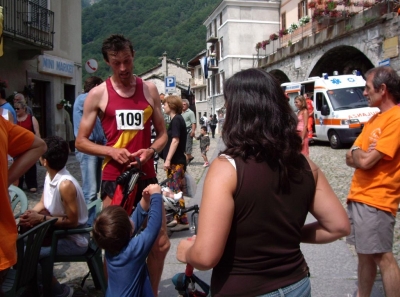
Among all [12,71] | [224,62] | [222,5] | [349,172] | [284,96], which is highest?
[222,5]

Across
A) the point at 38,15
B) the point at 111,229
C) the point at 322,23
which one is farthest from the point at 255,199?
the point at 322,23

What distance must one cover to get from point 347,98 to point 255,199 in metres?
15.8

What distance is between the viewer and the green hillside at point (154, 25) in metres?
74.9

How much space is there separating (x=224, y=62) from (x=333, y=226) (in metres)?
46.9

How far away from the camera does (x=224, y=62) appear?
4775 centimetres

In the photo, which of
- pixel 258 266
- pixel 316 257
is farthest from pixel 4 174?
pixel 316 257

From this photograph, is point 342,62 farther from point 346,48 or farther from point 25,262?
point 25,262

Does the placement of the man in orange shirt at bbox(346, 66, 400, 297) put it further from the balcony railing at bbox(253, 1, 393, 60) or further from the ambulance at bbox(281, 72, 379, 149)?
the balcony railing at bbox(253, 1, 393, 60)

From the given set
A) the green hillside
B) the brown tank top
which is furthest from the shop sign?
the green hillside

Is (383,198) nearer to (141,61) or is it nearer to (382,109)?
(382,109)

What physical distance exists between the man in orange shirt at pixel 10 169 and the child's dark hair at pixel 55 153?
1.07 m

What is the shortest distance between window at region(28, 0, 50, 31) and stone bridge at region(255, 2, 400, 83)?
931cm

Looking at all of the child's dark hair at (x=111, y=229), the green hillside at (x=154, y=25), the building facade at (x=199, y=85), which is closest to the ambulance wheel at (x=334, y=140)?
the child's dark hair at (x=111, y=229)

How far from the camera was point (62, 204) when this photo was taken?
3533mm
